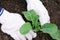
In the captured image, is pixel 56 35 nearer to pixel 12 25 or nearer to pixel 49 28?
pixel 49 28

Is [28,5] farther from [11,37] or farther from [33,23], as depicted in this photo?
[11,37]

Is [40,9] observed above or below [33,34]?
above

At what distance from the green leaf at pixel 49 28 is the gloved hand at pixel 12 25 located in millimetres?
100

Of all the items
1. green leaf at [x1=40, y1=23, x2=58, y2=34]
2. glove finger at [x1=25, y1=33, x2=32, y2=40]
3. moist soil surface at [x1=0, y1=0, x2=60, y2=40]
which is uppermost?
moist soil surface at [x1=0, y1=0, x2=60, y2=40]

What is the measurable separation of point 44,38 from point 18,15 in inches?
10.4

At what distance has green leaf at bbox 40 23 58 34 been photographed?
53.8 inches

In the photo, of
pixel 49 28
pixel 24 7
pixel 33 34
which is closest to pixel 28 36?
pixel 33 34

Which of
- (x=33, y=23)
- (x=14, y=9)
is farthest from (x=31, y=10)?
(x=14, y=9)

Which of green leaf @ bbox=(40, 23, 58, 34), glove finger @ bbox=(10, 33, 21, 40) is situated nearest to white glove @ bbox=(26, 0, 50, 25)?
green leaf @ bbox=(40, 23, 58, 34)

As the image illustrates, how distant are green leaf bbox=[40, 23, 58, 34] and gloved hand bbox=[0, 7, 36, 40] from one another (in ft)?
0.33

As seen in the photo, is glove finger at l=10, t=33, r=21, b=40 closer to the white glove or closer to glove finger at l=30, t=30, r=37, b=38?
glove finger at l=30, t=30, r=37, b=38

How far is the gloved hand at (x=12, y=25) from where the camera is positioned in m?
1.42

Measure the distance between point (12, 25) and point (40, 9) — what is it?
0.85ft

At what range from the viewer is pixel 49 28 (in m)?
1.38
